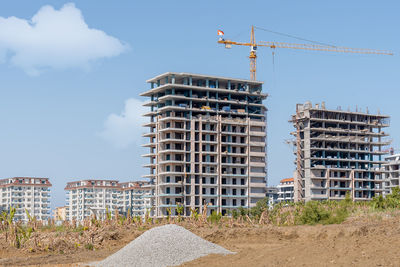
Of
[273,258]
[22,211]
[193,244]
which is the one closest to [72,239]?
[193,244]

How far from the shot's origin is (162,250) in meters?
32.1

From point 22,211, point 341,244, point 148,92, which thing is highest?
point 148,92

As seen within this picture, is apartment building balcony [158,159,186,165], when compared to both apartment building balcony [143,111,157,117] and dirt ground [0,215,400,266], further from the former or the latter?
dirt ground [0,215,400,266]

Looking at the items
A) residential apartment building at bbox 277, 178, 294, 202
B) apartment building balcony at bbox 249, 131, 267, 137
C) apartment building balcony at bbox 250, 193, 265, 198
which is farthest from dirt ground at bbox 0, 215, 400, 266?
residential apartment building at bbox 277, 178, 294, 202

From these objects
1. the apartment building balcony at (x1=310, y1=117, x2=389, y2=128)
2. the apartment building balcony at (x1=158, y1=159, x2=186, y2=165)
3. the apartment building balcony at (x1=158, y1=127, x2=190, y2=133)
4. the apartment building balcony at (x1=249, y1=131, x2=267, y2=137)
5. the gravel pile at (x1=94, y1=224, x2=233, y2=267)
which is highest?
the apartment building balcony at (x1=310, y1=117, x2=389, y2=128)

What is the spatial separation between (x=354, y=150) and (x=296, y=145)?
41.7ft

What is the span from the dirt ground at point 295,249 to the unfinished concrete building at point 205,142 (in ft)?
180

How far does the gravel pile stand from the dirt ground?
1.16m

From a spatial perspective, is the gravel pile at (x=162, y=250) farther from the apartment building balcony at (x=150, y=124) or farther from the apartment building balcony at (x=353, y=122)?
the apartment building balcony at (x=353, y=122)

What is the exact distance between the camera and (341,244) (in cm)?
2806

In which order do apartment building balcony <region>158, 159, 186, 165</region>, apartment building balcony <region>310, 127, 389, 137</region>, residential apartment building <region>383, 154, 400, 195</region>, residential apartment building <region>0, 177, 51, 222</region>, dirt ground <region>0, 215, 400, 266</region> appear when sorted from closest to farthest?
1. dirt ground <region>0, 215, 400, 266</region>
2. apartment building balcony <region>158, 159, 186, 165</region>
3. apartment building balcony <region>310, 127, 389, 137</region>
4. residential apartment building <region>383, 154, 400, 195</region>
5. residential apartment building <region>0, 177, 51, 222</region>

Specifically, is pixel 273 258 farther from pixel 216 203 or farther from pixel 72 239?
pixel 216 203

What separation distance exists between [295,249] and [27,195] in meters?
168

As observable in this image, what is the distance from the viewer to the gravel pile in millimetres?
31125
